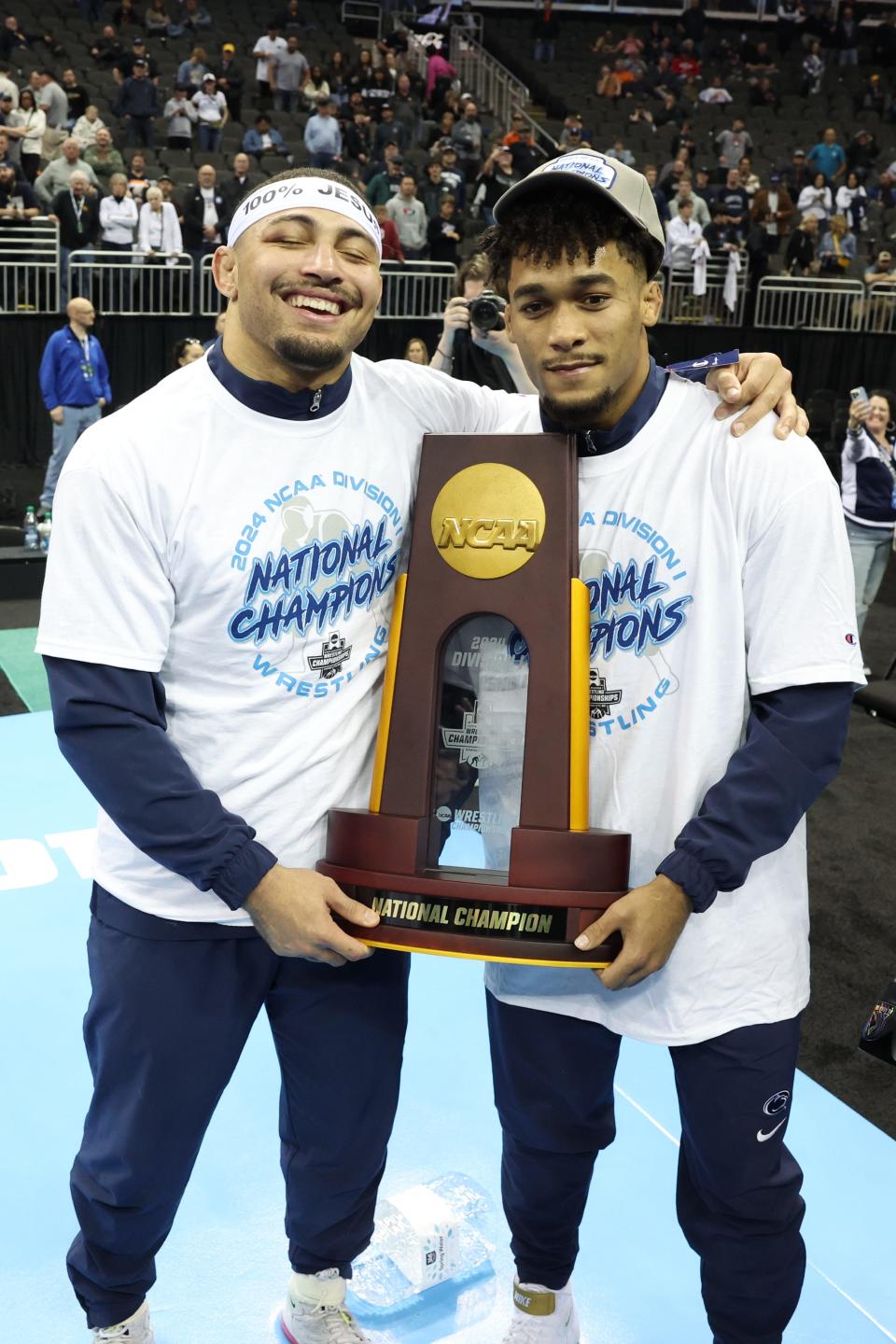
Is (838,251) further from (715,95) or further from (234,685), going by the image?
(234,685)

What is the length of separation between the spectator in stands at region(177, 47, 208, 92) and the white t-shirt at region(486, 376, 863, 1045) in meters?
14.5

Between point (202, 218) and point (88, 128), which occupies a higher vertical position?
point (88, 128)

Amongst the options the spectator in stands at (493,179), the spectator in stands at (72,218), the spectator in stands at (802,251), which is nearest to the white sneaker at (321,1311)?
the spectator in stands at (72,218)

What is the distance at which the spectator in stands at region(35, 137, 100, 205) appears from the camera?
11547 mm

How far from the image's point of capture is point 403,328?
486 inches

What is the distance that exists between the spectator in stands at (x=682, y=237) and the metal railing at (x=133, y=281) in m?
5.12

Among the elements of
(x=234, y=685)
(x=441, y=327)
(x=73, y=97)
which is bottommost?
(x=234, y=685)

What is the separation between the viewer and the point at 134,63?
1442cm

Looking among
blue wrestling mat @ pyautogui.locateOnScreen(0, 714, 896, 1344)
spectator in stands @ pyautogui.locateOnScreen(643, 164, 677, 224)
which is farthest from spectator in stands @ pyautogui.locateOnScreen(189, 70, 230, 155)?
blue wrestling mat @ pyautogui.locateOnScreen(0, 714, 896, 1344)

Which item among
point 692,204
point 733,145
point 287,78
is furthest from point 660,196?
point 287,78

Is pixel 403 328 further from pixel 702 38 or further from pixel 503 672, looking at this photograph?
pixel 702 38

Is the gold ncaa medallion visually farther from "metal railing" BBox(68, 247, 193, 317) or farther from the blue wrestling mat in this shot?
"metal railing" BBox(68, 247, 193, 317)

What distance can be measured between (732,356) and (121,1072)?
1.43 meters

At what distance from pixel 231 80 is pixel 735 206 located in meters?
5.97
